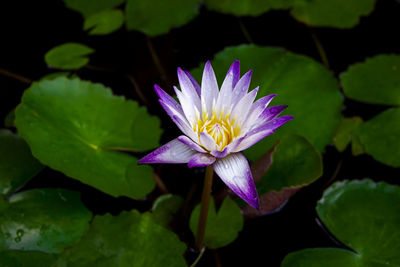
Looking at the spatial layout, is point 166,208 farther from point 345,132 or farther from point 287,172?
point 345,132

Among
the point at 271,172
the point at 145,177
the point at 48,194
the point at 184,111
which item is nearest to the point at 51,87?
the point at 48,194

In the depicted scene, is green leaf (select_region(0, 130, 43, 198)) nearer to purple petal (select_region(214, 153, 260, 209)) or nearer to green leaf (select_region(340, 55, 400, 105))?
purple petal (select_region(214, 153, 260, 209))

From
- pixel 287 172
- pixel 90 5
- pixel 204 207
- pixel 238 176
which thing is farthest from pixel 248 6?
pixel 238 176

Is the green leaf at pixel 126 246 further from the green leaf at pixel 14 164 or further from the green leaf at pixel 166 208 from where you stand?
the green leaf at pixel 14 164

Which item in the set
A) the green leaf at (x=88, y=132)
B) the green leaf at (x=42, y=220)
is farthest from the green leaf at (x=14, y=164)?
the green leaf at (x=88, y=132)

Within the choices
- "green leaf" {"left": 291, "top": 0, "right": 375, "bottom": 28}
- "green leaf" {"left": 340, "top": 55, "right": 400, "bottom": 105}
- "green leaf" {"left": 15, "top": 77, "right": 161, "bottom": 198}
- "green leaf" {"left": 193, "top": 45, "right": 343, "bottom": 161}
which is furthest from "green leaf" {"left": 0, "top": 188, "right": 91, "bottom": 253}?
"green leaf" {"left": 291, "top": 0, "right": 375, "bottom": 28}

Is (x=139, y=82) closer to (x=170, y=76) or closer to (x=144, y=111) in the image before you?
(x=170, y=76)
